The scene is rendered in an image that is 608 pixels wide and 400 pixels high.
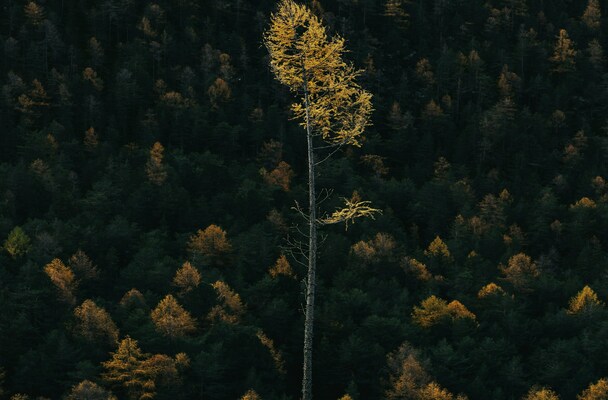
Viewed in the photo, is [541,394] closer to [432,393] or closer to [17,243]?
[432,393]

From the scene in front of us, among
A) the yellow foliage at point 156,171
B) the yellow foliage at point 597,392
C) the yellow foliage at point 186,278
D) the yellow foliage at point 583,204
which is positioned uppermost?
the yellow foliage at point 156,171

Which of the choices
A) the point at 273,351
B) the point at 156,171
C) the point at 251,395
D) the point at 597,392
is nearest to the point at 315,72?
the point at 251,395

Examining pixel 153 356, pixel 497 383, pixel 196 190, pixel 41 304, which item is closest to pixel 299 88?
pixel 153 356

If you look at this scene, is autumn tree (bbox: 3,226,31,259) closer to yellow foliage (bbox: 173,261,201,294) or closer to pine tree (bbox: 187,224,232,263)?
pine tree (bbox: 187,224,232,263)

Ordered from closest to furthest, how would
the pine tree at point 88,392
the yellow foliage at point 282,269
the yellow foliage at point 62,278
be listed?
the pine tree at point 88,392
the yellow foliage at point 62,278
the yellow foliage at point 282,269

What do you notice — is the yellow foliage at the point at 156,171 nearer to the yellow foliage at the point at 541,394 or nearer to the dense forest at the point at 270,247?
the dense forest at the point at 270,247

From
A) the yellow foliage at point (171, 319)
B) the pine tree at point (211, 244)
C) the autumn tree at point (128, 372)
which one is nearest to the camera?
the autumn tree at point (128, 372)

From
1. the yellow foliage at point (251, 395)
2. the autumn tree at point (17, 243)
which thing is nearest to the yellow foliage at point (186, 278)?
the autumn tree at point (17, 243)
